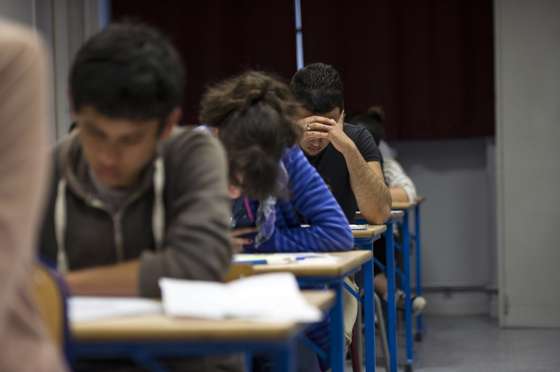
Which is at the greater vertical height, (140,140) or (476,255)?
(140,140)

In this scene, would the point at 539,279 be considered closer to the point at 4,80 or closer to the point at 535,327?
the point at 535,327

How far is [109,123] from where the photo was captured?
5.25ft

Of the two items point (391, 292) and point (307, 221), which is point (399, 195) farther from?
point (307, 221)

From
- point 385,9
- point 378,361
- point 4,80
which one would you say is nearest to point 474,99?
point 385,9

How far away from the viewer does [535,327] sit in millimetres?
5887

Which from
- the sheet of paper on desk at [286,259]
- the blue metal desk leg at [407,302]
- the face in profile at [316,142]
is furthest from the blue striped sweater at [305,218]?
the blue metal desk leg at [407,302]

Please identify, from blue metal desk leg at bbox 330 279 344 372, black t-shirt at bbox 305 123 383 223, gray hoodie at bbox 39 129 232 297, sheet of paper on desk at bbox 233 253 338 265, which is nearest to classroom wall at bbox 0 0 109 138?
black t-shirt at bbox 305 123 383 223

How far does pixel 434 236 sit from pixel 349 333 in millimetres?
3397

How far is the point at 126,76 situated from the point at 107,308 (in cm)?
38

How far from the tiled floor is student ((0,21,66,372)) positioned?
370 centimetres

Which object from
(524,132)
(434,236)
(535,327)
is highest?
(524,132)

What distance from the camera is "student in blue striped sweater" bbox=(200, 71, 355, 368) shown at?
2.32 meters

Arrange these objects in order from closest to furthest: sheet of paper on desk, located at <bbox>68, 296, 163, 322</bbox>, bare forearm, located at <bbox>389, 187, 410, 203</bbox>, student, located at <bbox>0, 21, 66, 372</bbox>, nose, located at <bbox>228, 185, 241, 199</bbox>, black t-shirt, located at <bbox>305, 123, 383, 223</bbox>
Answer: student, located at <bbox>0, 21, 66, 372</bbox>
sheet of paper on desk, located at <bbox>68, 296, 163, 322</bbox>
nose, located at <bbox>228, 185, 241, 199</bbox>
black t-shirt, located at <bbox>305, 123, 383, 223</bbox>
bare forearm, located at <bbox>389, 187, 410, 203</bbox>

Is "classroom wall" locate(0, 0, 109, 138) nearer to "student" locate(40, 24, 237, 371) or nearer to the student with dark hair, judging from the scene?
the student with dark hair
